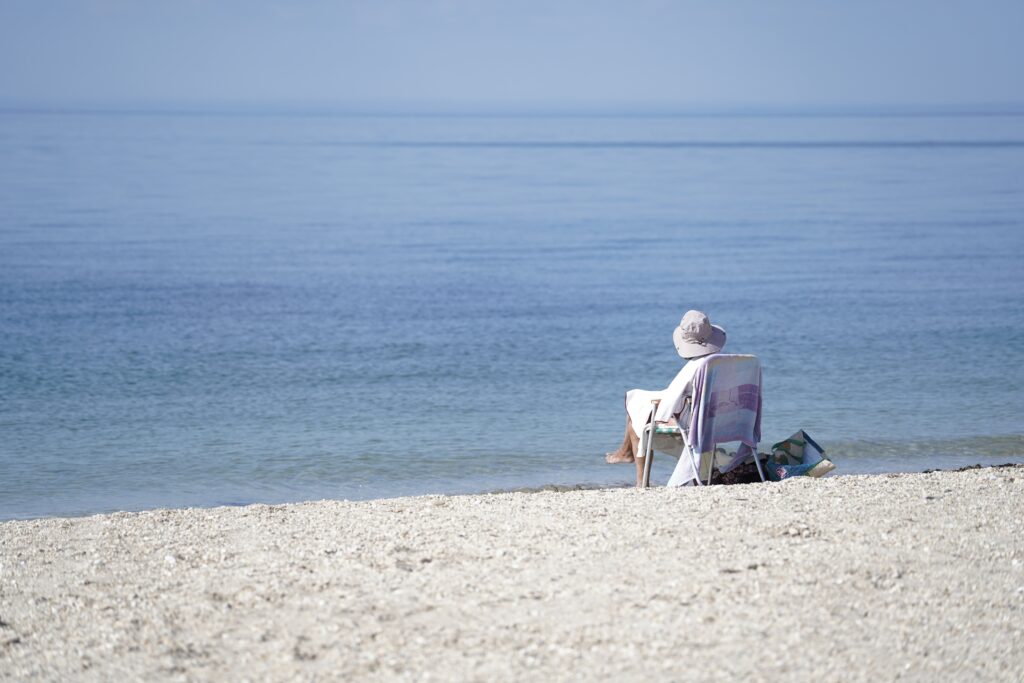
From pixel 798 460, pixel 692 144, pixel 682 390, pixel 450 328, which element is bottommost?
pixel 692 144

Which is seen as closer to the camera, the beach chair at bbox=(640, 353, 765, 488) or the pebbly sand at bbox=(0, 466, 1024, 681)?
the pebbly sand at bbox=(0, 466, 1024, 681)

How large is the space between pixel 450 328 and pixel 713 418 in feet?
32.6

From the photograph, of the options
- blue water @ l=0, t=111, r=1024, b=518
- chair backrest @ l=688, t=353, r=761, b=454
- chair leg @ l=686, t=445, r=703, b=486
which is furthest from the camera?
blue water @ l=0, t=111, r=1024, b=518

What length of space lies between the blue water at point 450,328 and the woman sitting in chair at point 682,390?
185 centimetres

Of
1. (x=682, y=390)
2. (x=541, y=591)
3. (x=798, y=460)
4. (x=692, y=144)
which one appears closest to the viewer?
(x=541, y=591)

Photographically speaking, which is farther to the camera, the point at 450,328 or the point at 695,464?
the point at 450,328

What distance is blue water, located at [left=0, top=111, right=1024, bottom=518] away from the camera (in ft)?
32.2

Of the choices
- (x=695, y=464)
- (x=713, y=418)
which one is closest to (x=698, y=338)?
(x=713, y=418)

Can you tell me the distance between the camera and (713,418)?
691 cm

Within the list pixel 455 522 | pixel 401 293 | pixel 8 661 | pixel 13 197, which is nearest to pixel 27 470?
pixel 455 522

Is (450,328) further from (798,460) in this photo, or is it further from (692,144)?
(692,144)

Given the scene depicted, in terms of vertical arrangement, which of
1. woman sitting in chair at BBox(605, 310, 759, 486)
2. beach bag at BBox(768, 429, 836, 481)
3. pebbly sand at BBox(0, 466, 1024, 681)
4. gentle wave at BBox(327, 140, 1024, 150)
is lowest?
gentle wave at BBox(327, 140, 1024, 150)

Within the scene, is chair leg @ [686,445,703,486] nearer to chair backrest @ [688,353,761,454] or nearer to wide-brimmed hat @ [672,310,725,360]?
chair backrest @ [688,353,761,454]

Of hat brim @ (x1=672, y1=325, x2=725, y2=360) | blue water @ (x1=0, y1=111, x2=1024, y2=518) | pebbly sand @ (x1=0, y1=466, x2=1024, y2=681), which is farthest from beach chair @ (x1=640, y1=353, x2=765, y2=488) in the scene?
blue water @ (x1=0, y1=111, x2=1024, y2=518)
